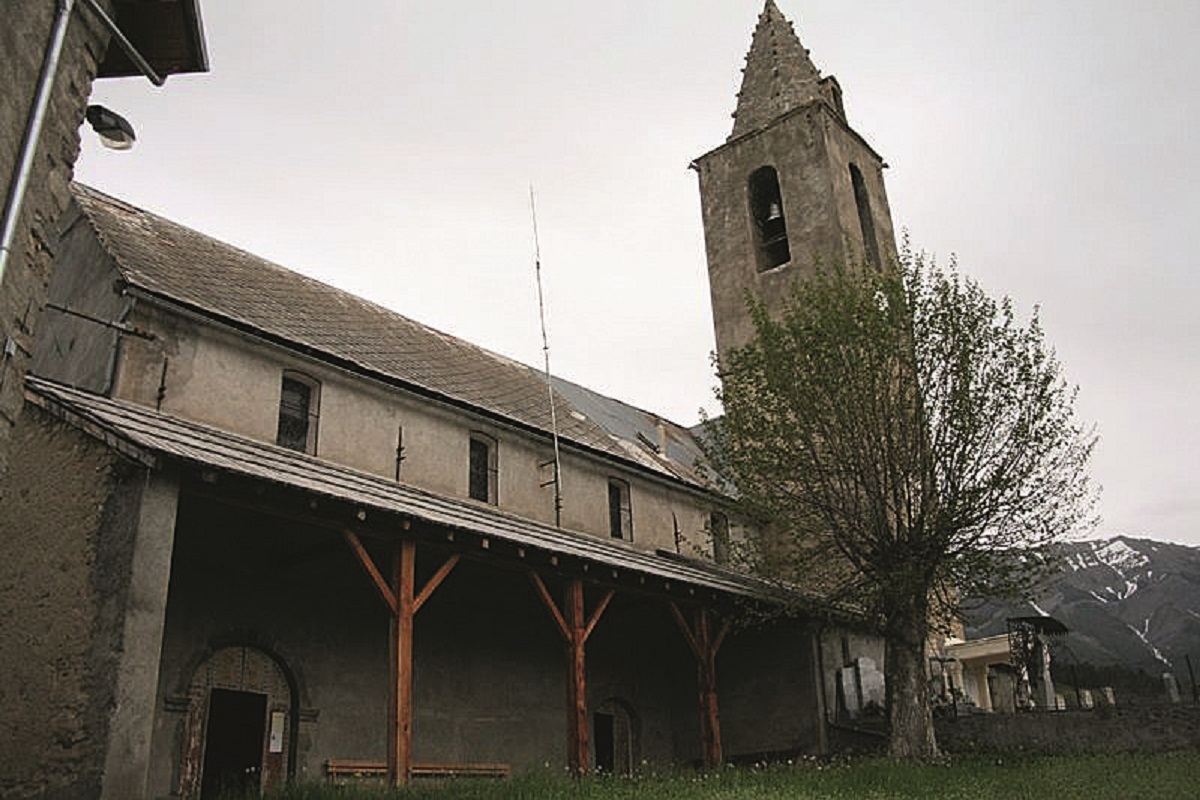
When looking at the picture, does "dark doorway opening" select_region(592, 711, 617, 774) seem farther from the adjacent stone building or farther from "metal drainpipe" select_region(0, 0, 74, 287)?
"metal drainpipe" select_region(0, 0, 74, 287)

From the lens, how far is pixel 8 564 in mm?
11430

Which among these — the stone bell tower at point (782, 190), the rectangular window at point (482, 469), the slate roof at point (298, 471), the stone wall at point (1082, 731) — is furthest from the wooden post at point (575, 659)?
the stone bell tower at point (782, 190)

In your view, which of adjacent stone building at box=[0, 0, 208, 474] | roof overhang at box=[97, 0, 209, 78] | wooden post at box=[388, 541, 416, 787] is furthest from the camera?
wooden post at box=[388, 541, 416, 787]

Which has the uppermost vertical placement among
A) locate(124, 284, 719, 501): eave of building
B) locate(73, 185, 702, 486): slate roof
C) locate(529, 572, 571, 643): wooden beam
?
locate(73, 185, 702, 486): slate roof

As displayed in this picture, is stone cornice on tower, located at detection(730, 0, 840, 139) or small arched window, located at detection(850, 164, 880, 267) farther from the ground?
stone cornice on tower, located at detection(730, 0, 840, 139)

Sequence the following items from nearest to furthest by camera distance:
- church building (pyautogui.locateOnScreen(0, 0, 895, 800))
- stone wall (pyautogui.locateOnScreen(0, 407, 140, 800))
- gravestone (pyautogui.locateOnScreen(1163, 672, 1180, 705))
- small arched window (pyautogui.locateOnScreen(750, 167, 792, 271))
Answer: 1. stone wall (pyautogui.locateOnScreen(0, 407, 140, 800))
2. church building (pyautogui.locateOnScreen(0, 0, 895, 800))
3. gravestone (pyautogui.locateOnScreen(1163, 672, 1180, 705))
4. small arched window (pyautogui.locateOnScreen(750, 167, 792, 271))

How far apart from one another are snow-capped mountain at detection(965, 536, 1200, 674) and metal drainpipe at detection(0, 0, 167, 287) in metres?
83.4

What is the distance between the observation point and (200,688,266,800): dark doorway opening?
1325cm

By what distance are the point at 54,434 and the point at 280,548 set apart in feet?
11.5

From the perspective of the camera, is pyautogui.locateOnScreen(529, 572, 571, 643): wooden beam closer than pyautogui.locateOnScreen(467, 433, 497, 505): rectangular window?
Yes

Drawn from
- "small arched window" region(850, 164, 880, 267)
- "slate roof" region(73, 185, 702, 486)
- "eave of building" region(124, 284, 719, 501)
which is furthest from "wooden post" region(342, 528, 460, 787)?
"small arched window" region(850, 164, 880, 267)

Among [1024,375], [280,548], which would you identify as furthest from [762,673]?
[280,548]

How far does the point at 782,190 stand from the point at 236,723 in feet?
71.2

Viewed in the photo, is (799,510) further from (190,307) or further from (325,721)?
(190,307)
